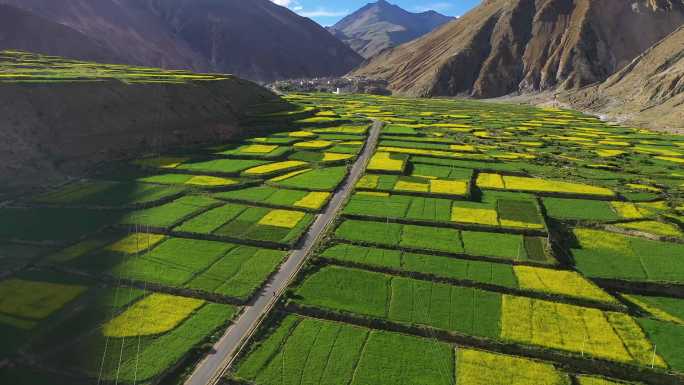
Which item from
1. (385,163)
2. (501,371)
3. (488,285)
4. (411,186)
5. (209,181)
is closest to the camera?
(501,371)

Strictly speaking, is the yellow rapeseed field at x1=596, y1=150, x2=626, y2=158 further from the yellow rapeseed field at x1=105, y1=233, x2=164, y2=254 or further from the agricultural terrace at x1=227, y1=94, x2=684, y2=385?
the yellow rapeseed field at x1=105, y1=233, x2=164, y2=254

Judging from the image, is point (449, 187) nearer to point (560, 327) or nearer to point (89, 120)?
point (560, 327)

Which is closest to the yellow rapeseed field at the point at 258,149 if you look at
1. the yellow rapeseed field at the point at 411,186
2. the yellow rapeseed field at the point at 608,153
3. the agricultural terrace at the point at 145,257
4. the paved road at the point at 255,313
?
the agricultural terrace at the point at 145,257

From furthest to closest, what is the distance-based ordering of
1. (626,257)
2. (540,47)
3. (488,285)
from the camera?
(540,47), (626,257), (488,285)

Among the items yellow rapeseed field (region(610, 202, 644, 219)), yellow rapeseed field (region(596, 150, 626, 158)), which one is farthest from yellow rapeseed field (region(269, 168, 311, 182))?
yellow rapeseed field (region(596, 150, 626, 158))

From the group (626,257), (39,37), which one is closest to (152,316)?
(626,257)

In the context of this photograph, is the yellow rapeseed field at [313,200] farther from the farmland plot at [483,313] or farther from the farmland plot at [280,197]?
the farmland plot at [483,313]

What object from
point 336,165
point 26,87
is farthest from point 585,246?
point 26,87
